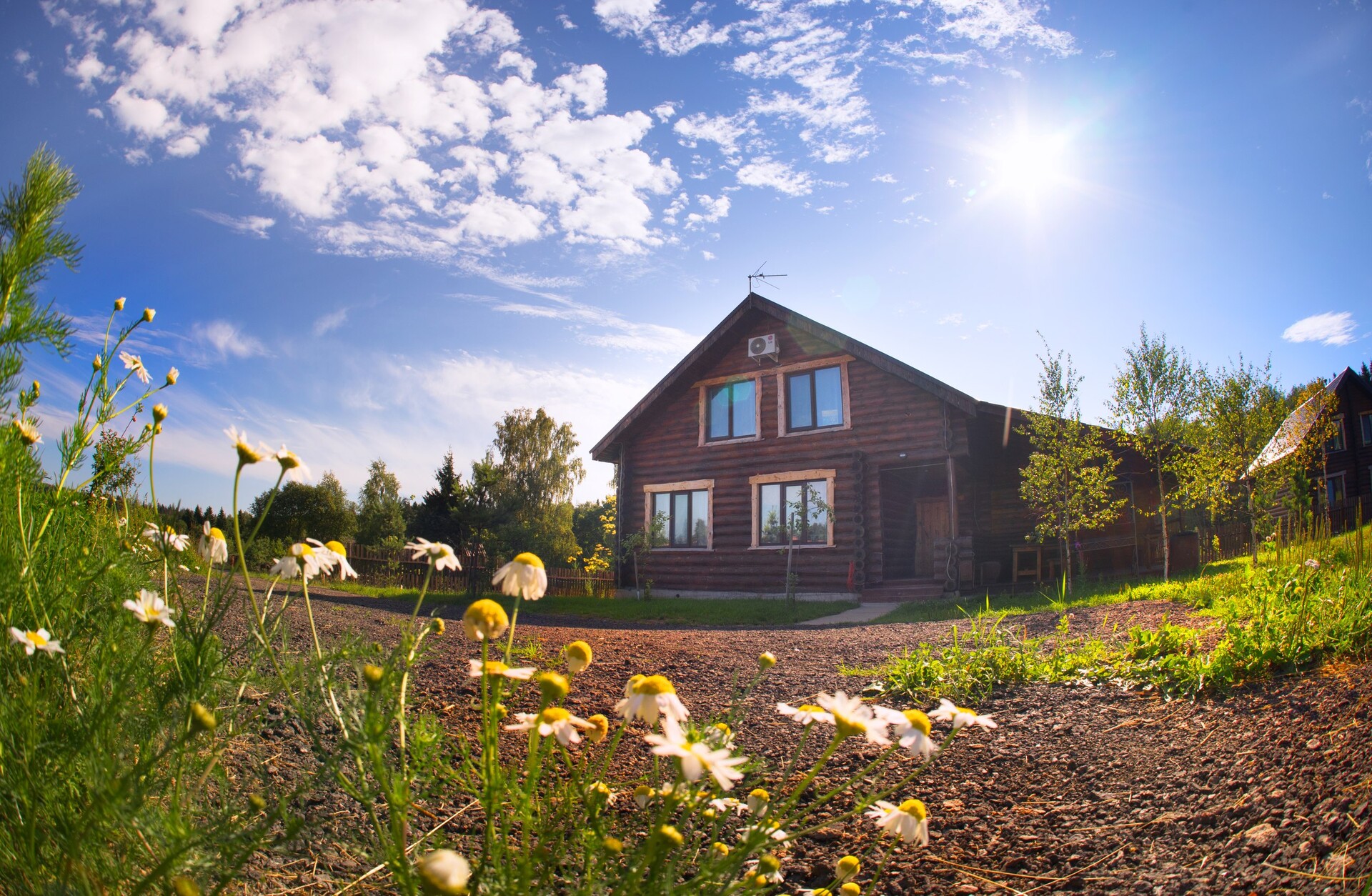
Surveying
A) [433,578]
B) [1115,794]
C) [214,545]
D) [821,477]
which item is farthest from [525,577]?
[433,578]

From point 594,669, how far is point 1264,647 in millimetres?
3004

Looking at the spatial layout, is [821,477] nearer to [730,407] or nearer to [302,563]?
[730,407]

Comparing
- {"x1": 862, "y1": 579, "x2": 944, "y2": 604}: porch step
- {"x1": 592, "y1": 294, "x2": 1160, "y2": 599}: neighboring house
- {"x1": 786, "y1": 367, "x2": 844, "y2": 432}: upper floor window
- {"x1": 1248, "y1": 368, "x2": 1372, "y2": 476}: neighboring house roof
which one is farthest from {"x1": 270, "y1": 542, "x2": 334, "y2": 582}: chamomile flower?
{"x1": 1248, "y1": 368, "x2": 1372, "y2": 476}: neighboring house roof

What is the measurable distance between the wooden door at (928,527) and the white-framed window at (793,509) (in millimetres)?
2314

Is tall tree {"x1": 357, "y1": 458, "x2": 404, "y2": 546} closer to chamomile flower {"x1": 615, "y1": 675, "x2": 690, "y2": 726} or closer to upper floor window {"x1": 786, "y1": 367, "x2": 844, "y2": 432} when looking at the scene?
upper floor window {"x1": 786, "y1": 367, "x2": 844, "y2": 432}

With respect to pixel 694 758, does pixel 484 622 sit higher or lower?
higher

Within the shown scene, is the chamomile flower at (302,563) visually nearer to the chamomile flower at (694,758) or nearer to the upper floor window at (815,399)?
the chamomile flower at (694,758)

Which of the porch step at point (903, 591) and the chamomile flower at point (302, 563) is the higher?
the chamomile flower at point (302, 563)

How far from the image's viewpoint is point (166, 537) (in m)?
1.63

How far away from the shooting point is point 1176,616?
4887 millimetres

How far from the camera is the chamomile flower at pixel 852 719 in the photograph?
3.34ft

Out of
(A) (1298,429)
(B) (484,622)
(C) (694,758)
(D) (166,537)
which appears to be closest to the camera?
(C) (694,758)

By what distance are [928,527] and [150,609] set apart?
44.5ft

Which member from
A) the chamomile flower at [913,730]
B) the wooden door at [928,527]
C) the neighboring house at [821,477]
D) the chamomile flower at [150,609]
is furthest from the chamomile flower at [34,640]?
the wooden door at [928,527]
